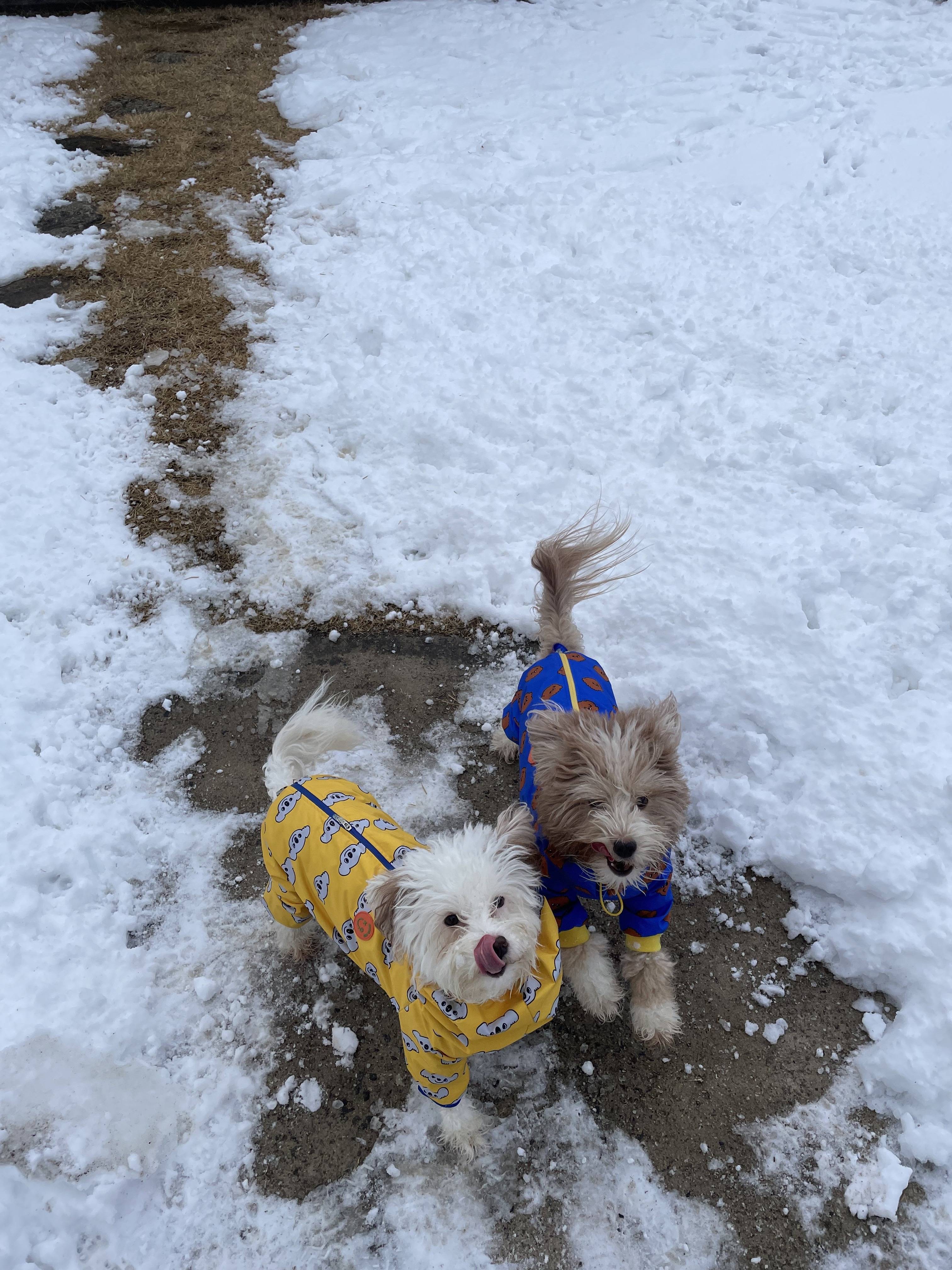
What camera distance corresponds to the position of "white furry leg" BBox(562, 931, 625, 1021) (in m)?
3.56

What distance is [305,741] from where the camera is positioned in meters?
3.74

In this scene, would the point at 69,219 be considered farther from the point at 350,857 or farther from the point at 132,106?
the point at 350,857

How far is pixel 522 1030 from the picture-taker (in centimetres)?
288

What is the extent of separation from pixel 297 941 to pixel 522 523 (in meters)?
3.25

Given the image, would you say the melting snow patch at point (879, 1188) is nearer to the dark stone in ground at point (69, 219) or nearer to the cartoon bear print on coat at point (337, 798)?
the cartoon bear print on coat at point (337, 798)

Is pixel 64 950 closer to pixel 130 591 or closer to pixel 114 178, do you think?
pixel 130 591

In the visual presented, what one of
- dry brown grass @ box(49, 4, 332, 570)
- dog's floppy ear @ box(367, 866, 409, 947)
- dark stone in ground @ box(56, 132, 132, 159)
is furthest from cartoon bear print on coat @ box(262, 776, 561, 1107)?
dark stone in ground @ box(56, 132, 132, 159)

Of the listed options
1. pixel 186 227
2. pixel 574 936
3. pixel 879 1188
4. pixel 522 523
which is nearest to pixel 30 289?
pixel 186 227

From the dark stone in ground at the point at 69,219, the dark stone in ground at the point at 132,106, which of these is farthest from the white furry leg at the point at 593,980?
the dark stone in ground at the point at 132,106

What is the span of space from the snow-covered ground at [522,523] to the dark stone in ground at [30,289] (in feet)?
0.77

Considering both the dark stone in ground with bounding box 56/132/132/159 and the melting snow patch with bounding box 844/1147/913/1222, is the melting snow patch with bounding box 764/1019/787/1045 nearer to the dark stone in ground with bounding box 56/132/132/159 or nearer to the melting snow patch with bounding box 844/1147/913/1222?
Answer: the melting snow patch with bounding box 844/1147/913/1222

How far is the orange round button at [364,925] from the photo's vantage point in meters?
3.01

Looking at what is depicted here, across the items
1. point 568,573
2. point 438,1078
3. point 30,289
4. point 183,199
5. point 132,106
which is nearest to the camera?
point 438,1078

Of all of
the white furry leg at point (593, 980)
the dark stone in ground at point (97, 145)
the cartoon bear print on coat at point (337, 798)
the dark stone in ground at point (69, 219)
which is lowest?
the white furry leg at point (593, 980)
